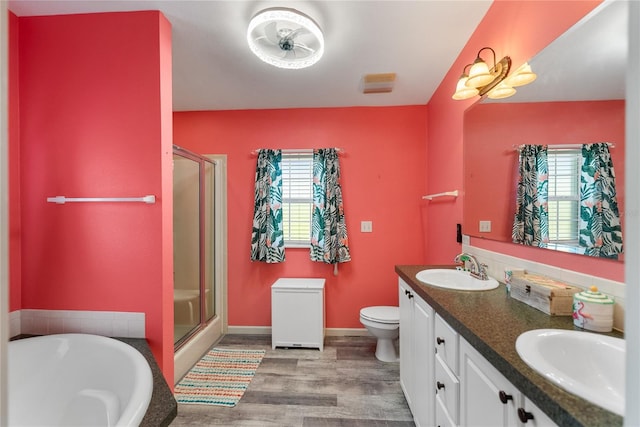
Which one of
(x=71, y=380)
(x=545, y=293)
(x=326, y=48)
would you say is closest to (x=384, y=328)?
(x=545, y=293)

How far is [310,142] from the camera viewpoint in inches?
112

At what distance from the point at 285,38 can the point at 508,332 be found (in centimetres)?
183

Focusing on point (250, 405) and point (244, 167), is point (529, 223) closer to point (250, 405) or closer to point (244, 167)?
point (250, 405)

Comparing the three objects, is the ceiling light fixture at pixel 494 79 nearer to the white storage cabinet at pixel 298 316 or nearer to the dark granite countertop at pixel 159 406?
the white storage cabinet at pixel 298 316

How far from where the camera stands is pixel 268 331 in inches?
112

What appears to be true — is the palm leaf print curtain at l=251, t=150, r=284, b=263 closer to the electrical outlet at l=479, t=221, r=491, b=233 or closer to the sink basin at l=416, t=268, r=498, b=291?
the sink basin at l=416, t=268, r=498, b=291

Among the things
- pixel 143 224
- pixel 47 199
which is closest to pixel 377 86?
pixel 143 224

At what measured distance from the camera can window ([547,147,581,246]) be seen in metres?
1.04

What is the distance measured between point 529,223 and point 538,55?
2.57 feet

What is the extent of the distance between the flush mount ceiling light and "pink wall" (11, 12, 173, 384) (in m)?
0.58

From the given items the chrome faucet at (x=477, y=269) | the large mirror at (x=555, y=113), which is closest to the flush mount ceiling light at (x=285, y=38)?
the large mirror at (x=555, y=113)

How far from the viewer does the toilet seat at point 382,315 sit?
226 centimetres

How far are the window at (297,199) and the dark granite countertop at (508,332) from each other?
61.1 inches

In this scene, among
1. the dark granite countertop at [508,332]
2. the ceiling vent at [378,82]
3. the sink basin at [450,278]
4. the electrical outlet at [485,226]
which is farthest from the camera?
the ceiling vent at [378,82]
